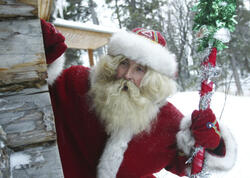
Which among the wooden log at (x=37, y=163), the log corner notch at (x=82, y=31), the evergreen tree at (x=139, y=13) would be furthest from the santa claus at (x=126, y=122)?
the evergreen tree at (x=139, y=13)

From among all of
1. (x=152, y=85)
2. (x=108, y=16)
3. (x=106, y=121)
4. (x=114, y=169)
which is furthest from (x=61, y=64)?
(x=108, y=16)

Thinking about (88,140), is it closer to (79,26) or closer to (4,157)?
(4,157)

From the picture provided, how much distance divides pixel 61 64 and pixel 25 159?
0.89 m

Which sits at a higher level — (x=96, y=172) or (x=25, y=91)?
(x=25, y=91)

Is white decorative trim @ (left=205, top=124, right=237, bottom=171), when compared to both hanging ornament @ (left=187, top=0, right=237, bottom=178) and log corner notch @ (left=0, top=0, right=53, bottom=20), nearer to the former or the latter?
hanging ornament @ (left=187, top=0, right=237, bottom=178)

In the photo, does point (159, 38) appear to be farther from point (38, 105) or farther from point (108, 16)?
point (108, 16)

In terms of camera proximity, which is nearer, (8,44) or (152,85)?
(8,44)

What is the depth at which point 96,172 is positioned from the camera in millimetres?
1765

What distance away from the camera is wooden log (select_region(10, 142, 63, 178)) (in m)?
0.76

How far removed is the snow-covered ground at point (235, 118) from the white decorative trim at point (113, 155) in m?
1.44

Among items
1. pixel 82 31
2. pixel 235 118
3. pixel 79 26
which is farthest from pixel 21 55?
pixel 235 118

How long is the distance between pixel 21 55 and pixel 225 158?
65.3 inches

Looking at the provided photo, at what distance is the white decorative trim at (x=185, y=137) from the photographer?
1.70m

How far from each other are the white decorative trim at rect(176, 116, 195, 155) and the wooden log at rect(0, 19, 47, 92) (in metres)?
1.25
